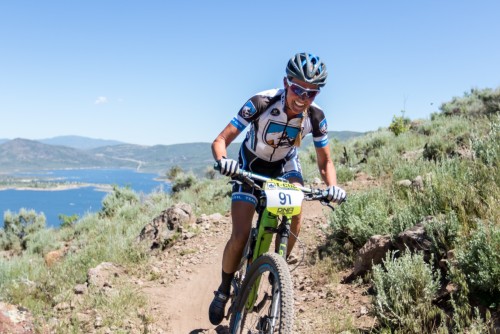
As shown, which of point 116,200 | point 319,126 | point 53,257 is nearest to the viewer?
point 319,126

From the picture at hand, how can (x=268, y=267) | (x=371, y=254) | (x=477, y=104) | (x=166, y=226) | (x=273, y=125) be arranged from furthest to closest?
(x=477, y=104) < (x=166, y=226) < (x=371, y=254) < (x=273, y=125) < (x=268, y=267)

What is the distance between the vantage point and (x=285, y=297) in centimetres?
249

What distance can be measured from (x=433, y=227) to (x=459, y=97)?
16153mm

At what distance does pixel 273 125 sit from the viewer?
364cm

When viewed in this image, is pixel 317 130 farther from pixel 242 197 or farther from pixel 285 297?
pixel 285 297

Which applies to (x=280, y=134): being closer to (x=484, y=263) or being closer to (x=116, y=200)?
(x=484, y=263)

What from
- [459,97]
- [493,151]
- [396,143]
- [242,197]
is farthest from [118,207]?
[459,97]

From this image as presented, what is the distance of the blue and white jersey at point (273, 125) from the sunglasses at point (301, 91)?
30 cm

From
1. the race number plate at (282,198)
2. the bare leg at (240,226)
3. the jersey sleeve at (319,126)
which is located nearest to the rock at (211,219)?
the bare leg at (240,226)

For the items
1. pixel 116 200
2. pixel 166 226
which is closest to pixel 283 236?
pixel 166 226

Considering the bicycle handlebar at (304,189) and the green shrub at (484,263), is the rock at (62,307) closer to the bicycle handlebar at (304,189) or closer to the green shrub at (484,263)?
the bicycle handlebar at (304,189)

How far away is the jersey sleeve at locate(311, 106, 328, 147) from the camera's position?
12.3 feet

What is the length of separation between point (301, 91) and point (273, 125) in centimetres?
49

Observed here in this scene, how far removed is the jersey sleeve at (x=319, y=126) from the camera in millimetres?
3746
